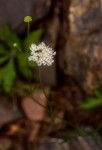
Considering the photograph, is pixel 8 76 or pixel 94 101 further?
pixel 8 76

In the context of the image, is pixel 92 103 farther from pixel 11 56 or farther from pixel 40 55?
pixel 40 55

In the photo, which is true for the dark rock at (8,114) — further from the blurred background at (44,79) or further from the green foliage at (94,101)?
the green foliage at (94,101)

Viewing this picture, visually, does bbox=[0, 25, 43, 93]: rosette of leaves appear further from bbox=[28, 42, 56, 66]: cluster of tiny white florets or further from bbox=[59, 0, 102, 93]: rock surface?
bbox=[28, 42, 56, 66]: cluster of tiny white florets

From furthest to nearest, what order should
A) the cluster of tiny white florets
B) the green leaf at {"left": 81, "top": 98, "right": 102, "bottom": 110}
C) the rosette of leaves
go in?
the rosette of leaves
the green leaf at {"left": 81, "top": 98, "right": 102, "bottom": 110}
the cluster of tiny white florets

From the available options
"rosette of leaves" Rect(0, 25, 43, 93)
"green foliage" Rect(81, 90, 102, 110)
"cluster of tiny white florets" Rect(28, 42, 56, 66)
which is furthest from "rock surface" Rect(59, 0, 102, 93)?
"cluster of tiny white florets" Rect(28, 42, 56, 66)

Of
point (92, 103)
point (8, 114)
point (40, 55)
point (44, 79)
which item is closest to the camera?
point (40, 55)

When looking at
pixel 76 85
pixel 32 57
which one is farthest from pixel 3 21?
pixel 32 57

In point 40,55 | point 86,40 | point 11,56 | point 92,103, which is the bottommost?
point 40,55

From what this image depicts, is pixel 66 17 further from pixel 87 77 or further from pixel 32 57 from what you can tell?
pixel 32 57

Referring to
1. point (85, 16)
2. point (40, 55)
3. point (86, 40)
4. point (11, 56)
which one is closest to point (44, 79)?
point (11, 56)
